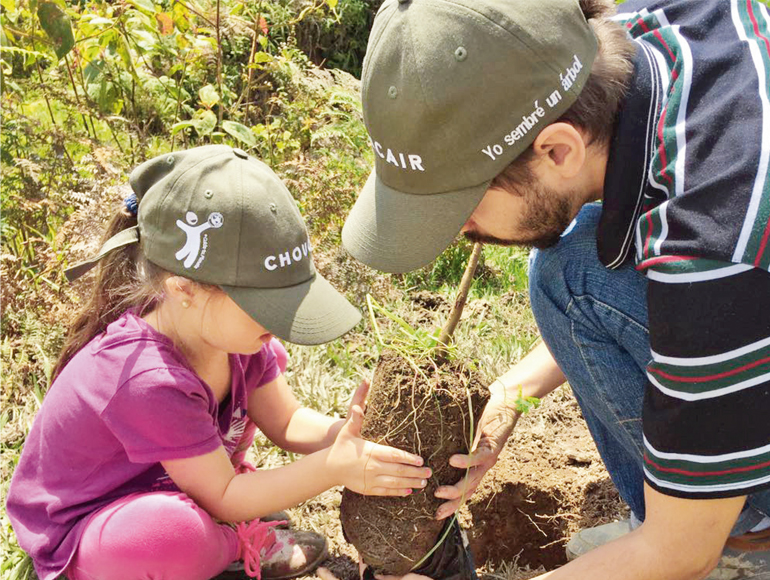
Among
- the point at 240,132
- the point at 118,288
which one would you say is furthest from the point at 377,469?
the point at 240,132

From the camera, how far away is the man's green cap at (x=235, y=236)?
1.99 metres

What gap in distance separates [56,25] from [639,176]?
231 cm

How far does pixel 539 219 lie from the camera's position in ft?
5.34

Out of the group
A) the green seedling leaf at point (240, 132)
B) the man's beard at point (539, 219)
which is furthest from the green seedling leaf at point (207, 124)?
the man's beard at point (539, 219)

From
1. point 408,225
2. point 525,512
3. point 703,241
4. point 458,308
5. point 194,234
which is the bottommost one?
point 525,512

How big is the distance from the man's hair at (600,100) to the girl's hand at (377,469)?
717 millimetres

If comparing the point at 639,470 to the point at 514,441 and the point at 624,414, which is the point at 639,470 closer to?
the point at 624,414

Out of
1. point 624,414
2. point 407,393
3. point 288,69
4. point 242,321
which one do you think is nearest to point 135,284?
point 242,321

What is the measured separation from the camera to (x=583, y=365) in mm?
1960

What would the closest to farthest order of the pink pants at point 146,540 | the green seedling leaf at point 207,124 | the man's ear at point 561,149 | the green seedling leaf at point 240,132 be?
the man's ear at point 561,149, the pink pants at point 146,540, the green seedling leaf at point 240,132, the green seedling leaf at point 207,124

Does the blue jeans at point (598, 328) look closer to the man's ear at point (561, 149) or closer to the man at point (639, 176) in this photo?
the man at point (639, 176)

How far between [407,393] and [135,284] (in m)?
0.78

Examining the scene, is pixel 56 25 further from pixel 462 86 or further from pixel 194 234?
pixel 462 86

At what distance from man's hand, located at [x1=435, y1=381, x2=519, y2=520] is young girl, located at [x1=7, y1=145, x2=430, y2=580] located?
0.09 m
